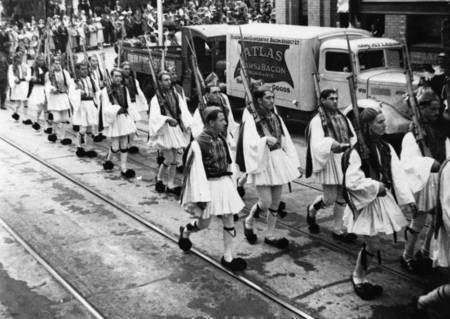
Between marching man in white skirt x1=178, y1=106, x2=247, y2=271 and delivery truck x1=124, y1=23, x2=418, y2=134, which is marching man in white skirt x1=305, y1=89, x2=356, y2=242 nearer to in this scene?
marching man in white skirt x1=178, y1=106, x2=247, y2=271

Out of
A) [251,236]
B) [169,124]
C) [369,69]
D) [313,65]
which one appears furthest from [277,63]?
[251,236]

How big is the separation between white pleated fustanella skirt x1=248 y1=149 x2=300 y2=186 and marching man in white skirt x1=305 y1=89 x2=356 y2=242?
0.23 m

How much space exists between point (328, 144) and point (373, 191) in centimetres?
140

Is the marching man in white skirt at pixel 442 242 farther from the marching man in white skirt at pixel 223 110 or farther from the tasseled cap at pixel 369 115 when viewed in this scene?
the marching man in white skirt at pixel 223 110

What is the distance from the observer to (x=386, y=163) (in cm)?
661

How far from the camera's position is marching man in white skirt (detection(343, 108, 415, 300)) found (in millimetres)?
6395

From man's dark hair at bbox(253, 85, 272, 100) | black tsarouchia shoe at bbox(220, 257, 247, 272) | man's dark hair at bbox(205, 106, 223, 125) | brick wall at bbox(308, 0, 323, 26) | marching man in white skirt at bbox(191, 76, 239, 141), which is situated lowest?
black tsarouchia shoe at bbox(220, 257, 247, 272)

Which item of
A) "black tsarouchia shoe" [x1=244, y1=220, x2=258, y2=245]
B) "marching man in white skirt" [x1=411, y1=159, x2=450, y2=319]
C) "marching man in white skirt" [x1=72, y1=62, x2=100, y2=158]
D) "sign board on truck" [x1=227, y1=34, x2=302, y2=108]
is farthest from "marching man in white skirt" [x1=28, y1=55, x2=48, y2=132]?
"marching man in white skirt" [x1=411, y1=159, x2=450, y2=319]

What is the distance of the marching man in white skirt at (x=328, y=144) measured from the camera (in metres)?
7.80

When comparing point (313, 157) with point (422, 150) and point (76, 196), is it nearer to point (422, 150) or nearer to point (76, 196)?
point (422, 150)

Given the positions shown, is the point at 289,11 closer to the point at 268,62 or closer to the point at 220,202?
the point at 268,62

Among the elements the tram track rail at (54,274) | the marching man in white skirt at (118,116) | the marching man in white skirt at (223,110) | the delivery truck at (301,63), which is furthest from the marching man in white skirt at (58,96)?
the tram track rail at (54,274)

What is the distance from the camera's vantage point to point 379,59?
1364 centimetres

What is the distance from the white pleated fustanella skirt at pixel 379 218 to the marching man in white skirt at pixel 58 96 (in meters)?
9.71
